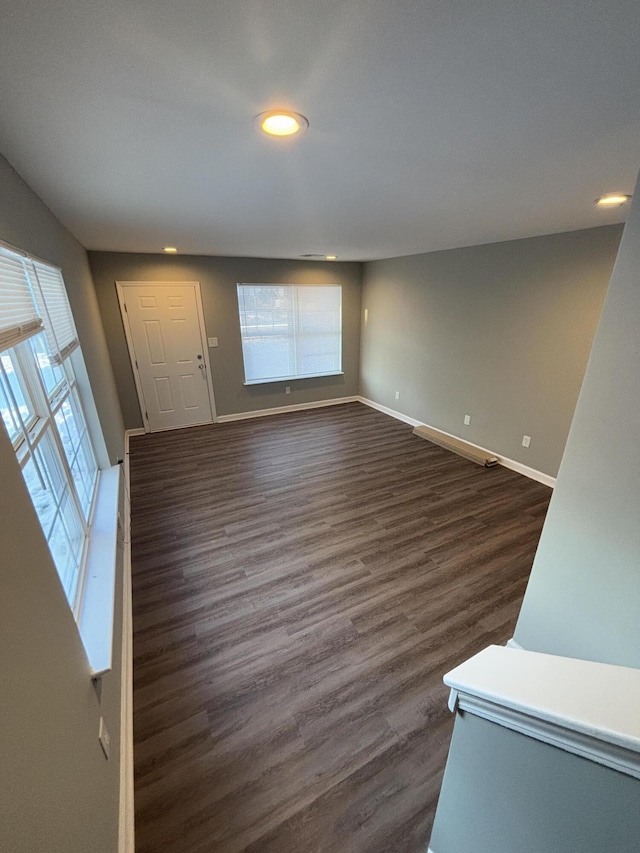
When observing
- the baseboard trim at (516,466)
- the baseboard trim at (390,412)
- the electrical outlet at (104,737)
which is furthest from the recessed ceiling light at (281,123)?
the baseboard trim at (390,412)

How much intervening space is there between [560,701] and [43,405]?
7.01 feet

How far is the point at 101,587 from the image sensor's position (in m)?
1.56

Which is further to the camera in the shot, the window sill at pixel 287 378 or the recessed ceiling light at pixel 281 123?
the window sill at pixel 287 378

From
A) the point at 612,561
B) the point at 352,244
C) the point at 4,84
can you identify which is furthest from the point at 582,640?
the point at 352,244

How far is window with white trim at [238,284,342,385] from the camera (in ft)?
16.5

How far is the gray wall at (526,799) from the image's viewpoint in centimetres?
59

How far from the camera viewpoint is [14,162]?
1.39 meters

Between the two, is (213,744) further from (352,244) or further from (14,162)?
(352,244)

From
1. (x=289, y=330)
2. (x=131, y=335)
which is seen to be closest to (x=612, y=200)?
(x=289, y=330)

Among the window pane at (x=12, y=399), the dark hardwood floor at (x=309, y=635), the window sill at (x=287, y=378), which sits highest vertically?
the window pane at (x=12, y=399)

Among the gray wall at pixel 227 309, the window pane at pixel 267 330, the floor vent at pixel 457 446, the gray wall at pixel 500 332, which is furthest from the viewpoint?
the window pane at pixel 267 330

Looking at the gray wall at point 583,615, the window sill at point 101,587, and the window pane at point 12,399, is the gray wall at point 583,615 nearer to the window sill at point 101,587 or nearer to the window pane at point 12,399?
the window sill at point 101,587

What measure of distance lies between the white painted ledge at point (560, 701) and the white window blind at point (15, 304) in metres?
Result: 1.70

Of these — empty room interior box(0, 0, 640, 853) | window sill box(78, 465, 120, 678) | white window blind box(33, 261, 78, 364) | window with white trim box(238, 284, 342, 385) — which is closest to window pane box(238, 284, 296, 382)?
window with white trim box(238, 284, 342, 385)
